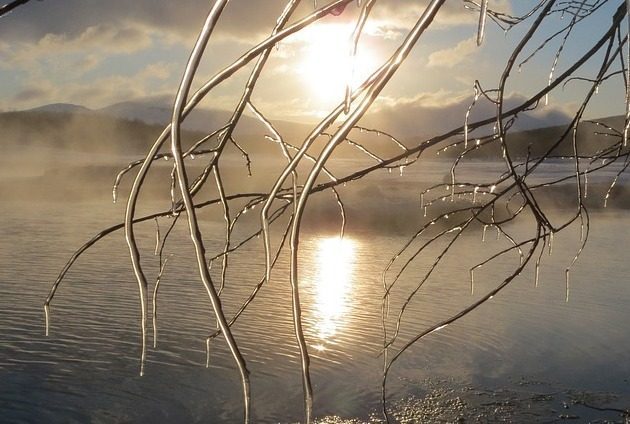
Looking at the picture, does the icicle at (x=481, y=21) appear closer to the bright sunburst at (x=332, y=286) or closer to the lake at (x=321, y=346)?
the lake at (x=321, y=346)

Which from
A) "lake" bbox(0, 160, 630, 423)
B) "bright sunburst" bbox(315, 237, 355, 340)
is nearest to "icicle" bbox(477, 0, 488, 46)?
"lake" bbox(0, 160, 630, 423)

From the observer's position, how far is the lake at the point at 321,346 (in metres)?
7.90

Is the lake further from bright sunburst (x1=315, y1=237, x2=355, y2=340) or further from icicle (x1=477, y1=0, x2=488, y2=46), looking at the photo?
icicle (x1=477, y1=0, x2=488, y2=46)

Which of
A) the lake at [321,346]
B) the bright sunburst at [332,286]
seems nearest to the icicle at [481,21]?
the lake at [321,346]

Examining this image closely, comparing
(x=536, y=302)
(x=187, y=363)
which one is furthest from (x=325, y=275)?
(x=187, y=363)

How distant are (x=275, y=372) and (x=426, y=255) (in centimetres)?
787

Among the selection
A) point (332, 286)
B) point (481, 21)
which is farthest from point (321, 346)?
point (481, 21)

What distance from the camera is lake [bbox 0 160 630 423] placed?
25.9ft

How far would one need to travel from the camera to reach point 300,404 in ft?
25.3

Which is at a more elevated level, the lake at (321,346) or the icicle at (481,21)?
the icicle at (481,21)

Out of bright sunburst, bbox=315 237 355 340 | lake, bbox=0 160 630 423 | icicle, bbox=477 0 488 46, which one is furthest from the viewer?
bright sunburst, bbox=315 237 355 340

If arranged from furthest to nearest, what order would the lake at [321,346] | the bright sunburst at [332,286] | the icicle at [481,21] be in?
the bright sunburst at [332,286], the lake at [321,346], the icicle at [481,21]

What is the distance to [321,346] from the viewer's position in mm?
9531

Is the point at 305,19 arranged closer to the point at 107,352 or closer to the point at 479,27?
the point at 479,27
